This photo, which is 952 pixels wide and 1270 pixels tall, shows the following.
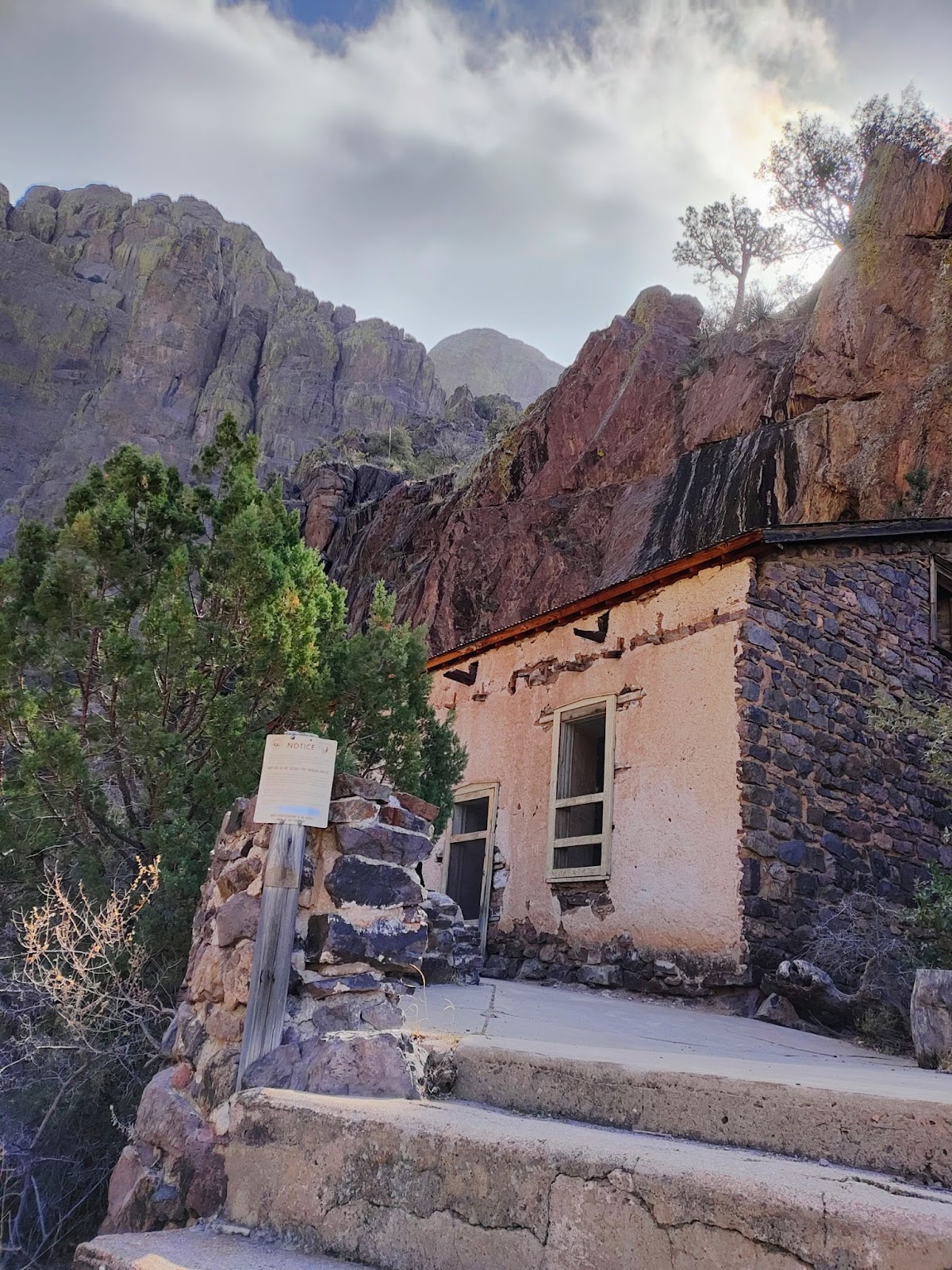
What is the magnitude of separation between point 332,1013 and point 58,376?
58252mm

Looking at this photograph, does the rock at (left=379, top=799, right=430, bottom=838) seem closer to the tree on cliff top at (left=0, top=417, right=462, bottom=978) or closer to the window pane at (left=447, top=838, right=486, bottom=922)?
the tree on cliff top at (left=0, top=417, right=462, bottom=978)

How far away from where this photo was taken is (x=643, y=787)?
7895 millimetres

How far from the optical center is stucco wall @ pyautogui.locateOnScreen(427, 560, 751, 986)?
711cm

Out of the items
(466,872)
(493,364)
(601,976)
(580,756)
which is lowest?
(601,976)

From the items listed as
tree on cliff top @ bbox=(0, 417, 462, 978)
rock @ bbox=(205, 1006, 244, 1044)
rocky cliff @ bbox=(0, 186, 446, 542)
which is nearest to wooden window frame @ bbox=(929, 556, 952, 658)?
tree on cliff top @ bbox=(0, 417, 462, 978)

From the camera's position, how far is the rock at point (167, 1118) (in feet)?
10.8

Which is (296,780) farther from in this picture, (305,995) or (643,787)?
(643,787)

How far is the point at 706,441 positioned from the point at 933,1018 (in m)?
14.4

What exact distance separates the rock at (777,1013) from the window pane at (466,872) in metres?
4.09

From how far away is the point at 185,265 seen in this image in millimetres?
57656

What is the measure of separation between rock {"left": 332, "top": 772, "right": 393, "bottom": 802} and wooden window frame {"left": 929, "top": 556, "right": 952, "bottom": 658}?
764cm

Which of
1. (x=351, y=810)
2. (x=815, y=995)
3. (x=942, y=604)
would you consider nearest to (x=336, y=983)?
(x=351, y=810)

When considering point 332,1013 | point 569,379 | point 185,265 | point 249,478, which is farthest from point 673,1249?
point 185,265

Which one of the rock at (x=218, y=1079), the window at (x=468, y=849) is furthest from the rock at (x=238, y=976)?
the window at (x=468, y=849)
